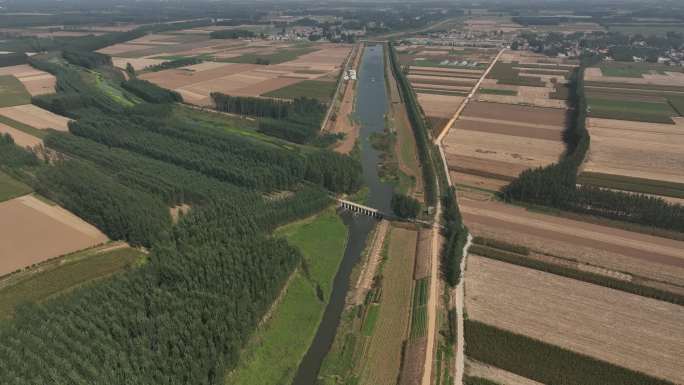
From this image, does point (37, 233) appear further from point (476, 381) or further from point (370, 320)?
point (476, 381)

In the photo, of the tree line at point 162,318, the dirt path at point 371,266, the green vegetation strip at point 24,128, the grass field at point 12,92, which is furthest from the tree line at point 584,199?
the grass field at point 12,92

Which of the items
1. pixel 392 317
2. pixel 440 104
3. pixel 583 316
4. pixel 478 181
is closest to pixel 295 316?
pixel 392 317

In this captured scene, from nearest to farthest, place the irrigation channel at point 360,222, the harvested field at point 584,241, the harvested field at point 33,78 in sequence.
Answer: the irrigation channel at point 360,222
the harvested field at point 584,241
the harvested field at point 33,78

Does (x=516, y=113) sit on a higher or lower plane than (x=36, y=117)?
higher

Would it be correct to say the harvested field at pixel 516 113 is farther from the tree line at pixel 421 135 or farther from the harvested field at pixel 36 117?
the harvested field at pixel 36 117

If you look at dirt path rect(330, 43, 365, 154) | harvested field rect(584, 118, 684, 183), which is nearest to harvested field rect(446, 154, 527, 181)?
harvested field rect(584, 118, 684, 183)

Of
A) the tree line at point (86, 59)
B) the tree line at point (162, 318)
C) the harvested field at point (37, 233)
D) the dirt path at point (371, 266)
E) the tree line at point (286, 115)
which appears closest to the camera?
the tree line at point (162, 318)
